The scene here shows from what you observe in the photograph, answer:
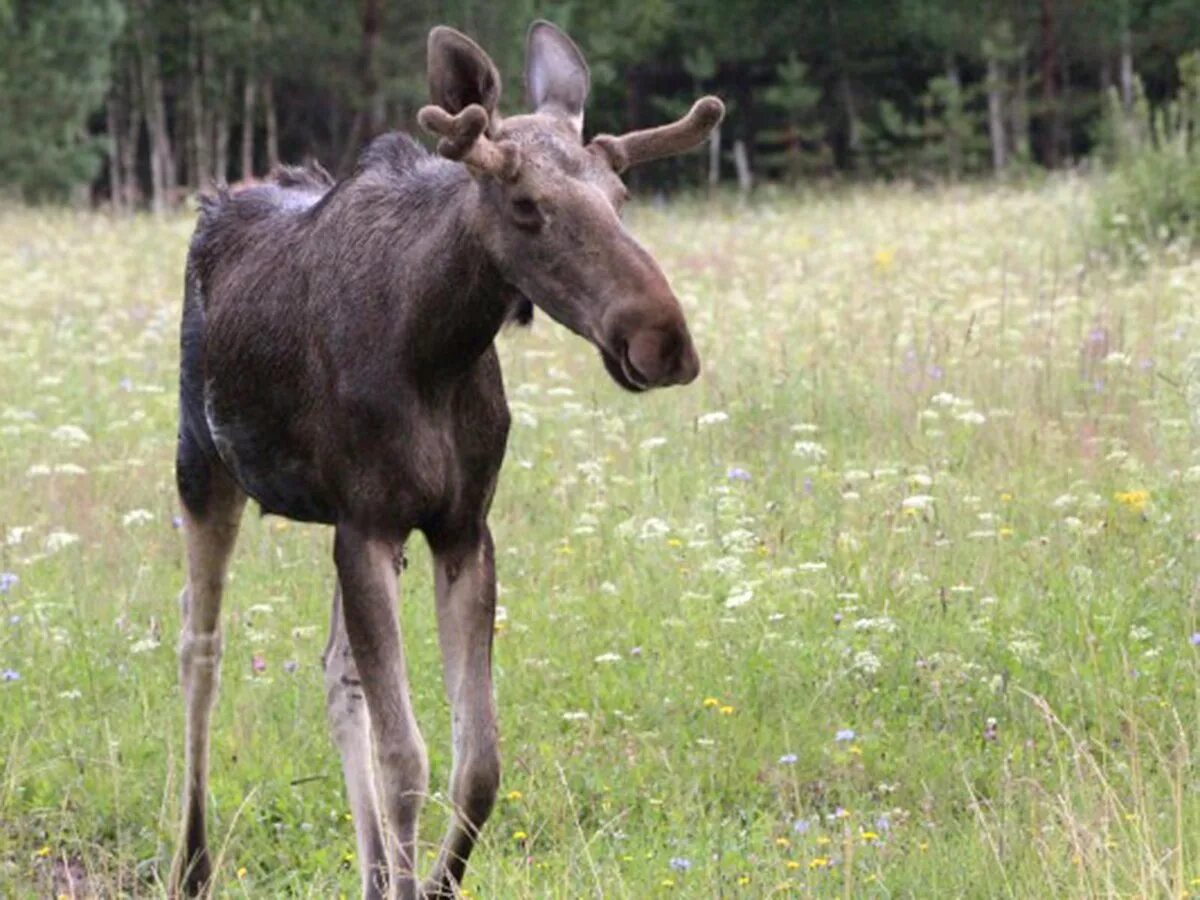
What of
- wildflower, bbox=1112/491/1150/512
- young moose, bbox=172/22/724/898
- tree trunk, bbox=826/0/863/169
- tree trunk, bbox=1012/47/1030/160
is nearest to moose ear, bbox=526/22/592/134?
young moose, bbox=172/22/724/898

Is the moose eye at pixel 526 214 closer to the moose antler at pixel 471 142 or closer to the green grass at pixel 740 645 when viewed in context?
the moose antler at pixel 471 142

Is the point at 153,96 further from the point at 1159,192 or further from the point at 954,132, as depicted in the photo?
the point at 1159,192

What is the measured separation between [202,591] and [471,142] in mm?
2284

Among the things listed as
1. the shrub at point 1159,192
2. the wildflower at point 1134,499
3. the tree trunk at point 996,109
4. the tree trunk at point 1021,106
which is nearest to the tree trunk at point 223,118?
the tree trunk at point 996,109

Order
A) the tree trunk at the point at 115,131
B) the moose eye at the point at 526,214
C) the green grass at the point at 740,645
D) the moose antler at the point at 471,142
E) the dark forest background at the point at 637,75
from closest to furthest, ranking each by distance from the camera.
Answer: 1. the moose antler at the point at 471,142
2. the moose eye at the point at 526,214
3. the green grass at the point at 740,645
4. the dark forest background at the point at 637,75
5. the tree trunk at the point at 115,131

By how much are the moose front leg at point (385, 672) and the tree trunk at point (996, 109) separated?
36.5 metres

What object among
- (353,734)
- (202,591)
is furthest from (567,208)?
(202,591)

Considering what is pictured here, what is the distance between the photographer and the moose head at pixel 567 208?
420 cm

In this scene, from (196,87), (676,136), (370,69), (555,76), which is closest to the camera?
(676,136)

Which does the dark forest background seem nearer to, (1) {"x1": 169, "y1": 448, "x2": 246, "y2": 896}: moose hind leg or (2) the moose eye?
(1) {"x1": 169, "y1": 448, "x2": 246, "y2": 896}: moose hind leg

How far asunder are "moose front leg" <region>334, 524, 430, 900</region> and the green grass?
1.22 ft

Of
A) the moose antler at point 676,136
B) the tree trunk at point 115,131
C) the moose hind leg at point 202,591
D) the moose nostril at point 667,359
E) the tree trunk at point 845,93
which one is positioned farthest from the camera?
the tree trunk at point 845,93

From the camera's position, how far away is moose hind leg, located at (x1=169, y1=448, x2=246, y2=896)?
6160 millimetres

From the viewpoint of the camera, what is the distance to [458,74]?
466 cm
